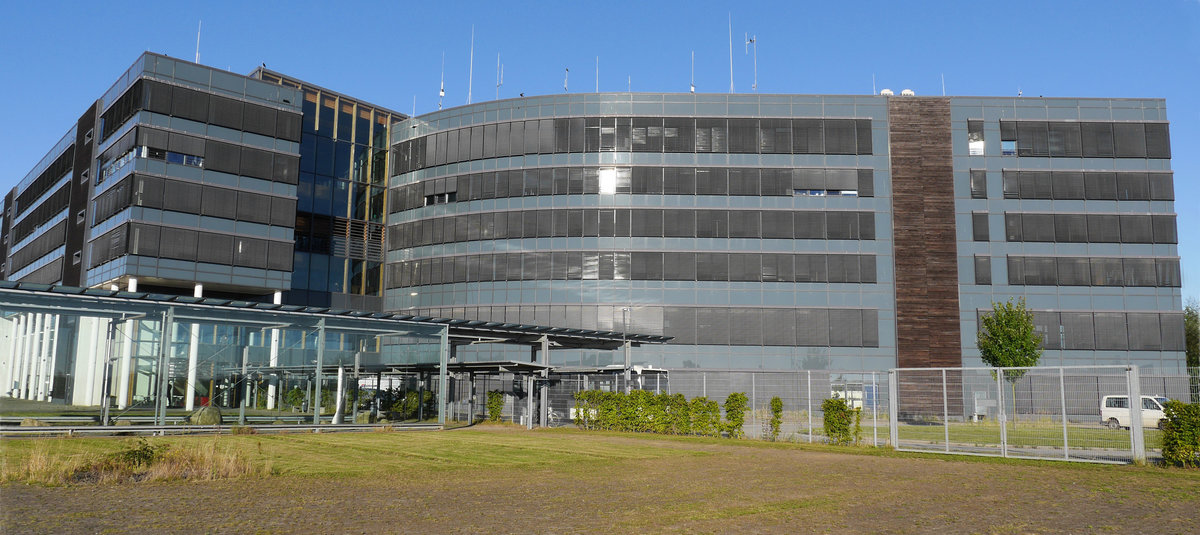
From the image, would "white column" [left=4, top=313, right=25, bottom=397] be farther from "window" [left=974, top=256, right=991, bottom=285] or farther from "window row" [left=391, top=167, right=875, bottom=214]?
"window" [left=974, top=256, right=991, bottom=285]

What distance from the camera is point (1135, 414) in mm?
21641

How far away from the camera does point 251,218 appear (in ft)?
175

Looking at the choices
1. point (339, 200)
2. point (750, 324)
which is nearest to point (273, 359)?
point (339, 200)

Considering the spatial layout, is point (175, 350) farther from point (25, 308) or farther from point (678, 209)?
point (678, 209)

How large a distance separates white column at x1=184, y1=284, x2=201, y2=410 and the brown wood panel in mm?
42427

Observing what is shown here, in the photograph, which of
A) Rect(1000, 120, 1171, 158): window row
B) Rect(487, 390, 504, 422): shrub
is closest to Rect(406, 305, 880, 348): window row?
Rect(487, 390, 504, 422): shrub

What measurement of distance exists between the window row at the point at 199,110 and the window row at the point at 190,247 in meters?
6.57

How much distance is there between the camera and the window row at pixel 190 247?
4944 centimetres

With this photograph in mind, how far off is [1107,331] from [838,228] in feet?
60.0

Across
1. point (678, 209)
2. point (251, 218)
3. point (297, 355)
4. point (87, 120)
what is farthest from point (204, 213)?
point (678, 209)

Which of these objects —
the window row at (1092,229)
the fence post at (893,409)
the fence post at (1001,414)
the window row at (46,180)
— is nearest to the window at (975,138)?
the window row at (1092,229)

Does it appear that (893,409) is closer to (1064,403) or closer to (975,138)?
(1064,403)

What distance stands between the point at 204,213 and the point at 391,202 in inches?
667

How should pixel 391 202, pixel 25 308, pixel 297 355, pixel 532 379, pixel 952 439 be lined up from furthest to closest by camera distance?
pixel 391 202 < pixel 532 379 < pixel 297 355 < pixel 952 439 < pixel 25 308
